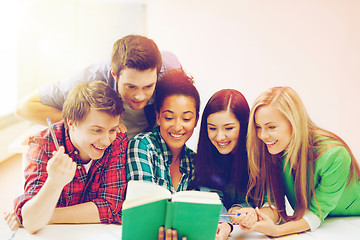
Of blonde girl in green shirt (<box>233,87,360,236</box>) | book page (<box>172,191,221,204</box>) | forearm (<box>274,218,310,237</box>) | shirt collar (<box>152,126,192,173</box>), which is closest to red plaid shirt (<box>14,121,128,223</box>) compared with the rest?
shirt collar (<box>152,126,192,173</box>)

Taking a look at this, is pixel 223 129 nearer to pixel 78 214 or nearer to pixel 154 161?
pixel 154 161

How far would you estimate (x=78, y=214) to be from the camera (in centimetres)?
120

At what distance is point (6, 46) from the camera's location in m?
1.23

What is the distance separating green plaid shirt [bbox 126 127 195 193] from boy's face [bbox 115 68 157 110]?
0.43 feet

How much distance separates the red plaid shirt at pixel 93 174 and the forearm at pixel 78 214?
2cm

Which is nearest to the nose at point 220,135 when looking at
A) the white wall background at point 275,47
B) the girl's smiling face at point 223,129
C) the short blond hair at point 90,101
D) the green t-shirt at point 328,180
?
the girl's smiling face at point 223,129

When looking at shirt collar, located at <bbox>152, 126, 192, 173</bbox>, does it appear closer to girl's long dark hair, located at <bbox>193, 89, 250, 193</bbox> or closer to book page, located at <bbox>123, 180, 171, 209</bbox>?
girl's long dark hair, located at <bbox>193, 89, 250, 193</bbox>

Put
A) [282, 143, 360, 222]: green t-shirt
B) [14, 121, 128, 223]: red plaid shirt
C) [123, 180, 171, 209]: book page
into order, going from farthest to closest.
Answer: [282, 143, 360, 222]: green t-shirt → [14, 121, 128, 223]: red plaid shirt → [123, 180, 171, 209]: book page

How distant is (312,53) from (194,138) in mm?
519

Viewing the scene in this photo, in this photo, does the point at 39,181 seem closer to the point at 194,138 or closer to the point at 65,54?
the point at 65,54

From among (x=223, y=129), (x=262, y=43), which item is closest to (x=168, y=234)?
(x=223, y=129)

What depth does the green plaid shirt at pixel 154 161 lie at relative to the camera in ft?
4.13

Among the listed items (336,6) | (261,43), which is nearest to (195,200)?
(261,43)

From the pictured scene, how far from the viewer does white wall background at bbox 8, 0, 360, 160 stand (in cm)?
129
